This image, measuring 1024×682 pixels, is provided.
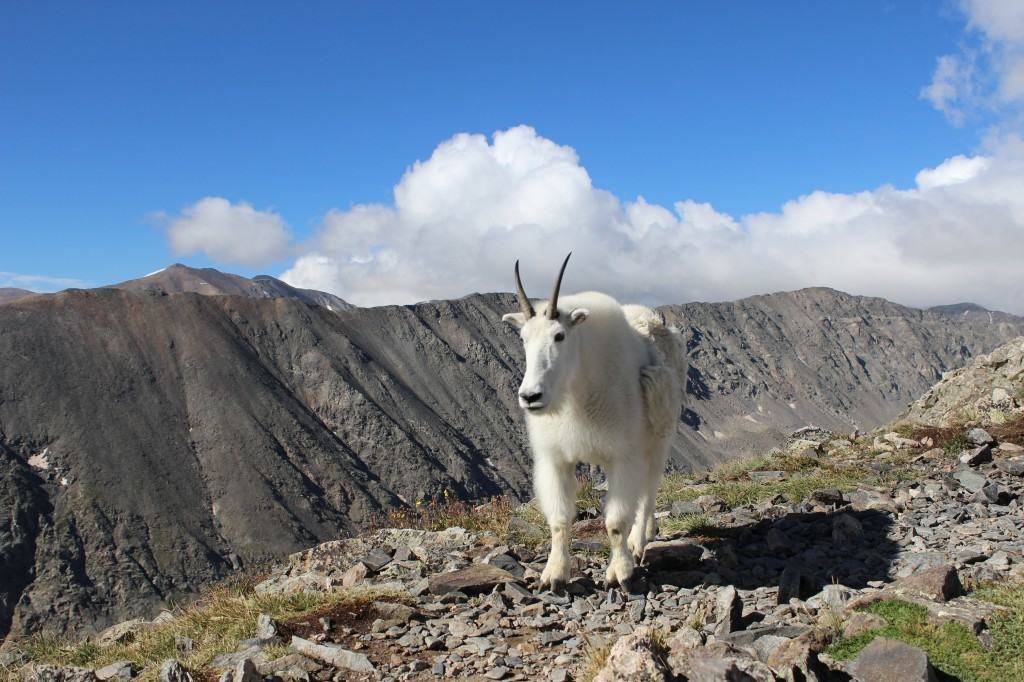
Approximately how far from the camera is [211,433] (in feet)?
294

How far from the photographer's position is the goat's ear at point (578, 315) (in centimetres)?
730

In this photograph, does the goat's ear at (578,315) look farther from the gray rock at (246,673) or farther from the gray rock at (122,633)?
the gray rock at (122,633)

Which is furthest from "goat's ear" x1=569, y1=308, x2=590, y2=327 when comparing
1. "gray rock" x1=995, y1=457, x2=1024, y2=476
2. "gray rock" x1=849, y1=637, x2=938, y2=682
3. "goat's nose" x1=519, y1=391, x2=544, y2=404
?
"gray rock" x1=995, y1=457, x2=1024, y2=476

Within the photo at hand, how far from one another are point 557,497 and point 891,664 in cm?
330

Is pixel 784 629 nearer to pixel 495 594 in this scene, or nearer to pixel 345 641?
pixel 495 594

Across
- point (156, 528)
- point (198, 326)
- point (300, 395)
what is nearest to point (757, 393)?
point (300, 395)

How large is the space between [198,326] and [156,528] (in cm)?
3421

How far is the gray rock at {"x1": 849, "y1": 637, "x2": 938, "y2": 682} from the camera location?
4.65 metres

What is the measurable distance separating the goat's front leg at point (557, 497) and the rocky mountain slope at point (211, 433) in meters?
57.1

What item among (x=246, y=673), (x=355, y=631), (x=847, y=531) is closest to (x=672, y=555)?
(x=847, y=531)

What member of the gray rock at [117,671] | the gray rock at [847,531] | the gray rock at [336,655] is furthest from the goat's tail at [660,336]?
the gray rock at [117,671]

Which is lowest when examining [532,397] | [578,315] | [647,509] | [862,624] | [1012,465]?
[862,624]

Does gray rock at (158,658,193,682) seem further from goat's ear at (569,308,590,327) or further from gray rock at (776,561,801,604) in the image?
gray rock at (776,561,801,604)

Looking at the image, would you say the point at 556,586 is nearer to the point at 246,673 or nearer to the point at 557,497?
the point at 557,497
